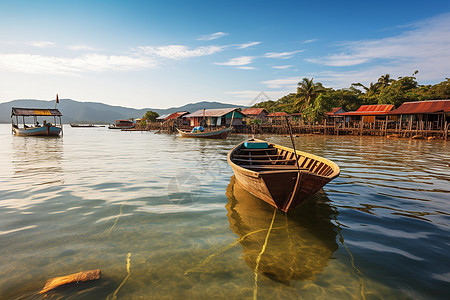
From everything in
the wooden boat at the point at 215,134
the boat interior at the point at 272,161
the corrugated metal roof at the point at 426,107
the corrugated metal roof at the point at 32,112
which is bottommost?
the boat interior at the point at 272,161

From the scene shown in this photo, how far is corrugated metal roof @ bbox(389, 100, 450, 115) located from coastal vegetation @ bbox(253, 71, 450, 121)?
7.61 m

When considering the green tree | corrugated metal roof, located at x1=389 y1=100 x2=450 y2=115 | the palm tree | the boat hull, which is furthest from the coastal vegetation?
the green tree

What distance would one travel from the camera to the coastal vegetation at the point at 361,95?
39097mm

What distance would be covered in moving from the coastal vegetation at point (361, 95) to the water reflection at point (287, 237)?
31609 millimetres

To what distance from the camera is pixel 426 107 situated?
99.5 ft

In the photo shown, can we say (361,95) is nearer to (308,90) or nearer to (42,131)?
(308,90)

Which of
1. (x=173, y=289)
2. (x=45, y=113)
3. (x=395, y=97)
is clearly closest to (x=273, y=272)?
(x=173, y=289)

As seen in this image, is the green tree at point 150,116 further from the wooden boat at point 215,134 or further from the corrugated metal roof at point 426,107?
the corrugated metal roof at point 426,107

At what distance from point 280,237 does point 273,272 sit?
1113 mm

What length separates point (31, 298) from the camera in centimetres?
299

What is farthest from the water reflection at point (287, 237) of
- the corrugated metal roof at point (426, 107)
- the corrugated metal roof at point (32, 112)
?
the corrugated metal roof at point (32, 112)

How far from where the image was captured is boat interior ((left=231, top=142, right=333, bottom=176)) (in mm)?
7055

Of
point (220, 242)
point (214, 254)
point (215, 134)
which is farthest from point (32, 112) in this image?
point (214, 254)

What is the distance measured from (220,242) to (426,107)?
123 ft
